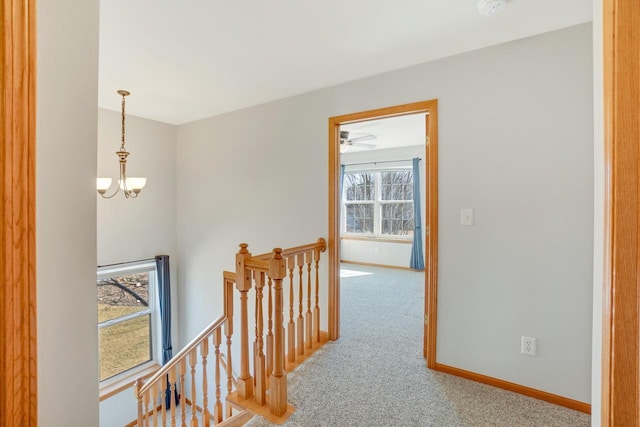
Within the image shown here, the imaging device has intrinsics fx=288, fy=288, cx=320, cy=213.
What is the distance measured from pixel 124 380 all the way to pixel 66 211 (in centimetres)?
411

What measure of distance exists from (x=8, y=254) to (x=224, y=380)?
3773 mm

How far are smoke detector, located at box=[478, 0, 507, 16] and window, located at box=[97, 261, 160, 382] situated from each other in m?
4.40

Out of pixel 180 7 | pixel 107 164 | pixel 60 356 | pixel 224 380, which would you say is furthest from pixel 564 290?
pixel 107 164

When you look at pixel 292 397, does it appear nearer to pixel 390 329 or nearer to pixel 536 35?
pixel 390 329

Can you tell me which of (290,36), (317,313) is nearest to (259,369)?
(317,313)

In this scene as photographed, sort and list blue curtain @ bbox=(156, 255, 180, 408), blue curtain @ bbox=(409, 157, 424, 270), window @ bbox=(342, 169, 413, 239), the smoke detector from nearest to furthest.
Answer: the smoke detector → blue curtain @ bbox=(156, 255, 180, 408) → blue curtain @ bbox=(409, 157, 424, 270) → window @ bbox=(342, 169, 413, 239)

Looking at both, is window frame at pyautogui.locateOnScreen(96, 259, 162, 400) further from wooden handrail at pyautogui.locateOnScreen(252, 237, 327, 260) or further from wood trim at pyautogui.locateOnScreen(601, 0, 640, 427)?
wood trim at pyautogui.locateOnScreen(601, 0, 640, 427)

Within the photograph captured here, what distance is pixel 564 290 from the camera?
6.13 feet

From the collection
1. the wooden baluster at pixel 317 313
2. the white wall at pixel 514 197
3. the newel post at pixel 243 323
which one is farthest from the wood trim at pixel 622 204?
the wooden baluster at pixel 317 313

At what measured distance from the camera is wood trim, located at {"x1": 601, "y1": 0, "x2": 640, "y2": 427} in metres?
0.55

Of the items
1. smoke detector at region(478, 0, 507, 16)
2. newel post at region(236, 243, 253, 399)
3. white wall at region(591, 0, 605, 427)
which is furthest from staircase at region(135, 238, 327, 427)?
smoke detector at region(478, 0, 507, 16)

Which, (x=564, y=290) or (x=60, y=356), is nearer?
(x=60, y=356)

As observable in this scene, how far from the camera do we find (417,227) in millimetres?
5648

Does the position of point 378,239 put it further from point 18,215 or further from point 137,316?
point 18,215
